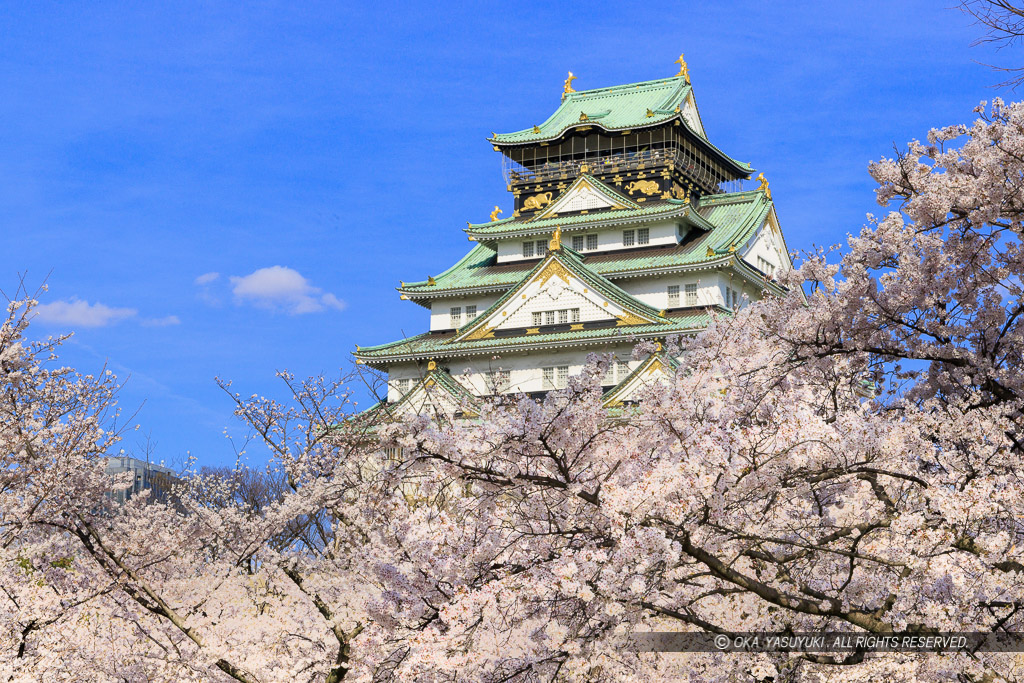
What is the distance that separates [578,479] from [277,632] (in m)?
11.0

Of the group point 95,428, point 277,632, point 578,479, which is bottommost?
point 277,632

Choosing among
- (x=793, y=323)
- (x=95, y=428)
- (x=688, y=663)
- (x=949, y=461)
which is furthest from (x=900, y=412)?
(x=95, y=428)

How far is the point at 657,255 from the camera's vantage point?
4834 centimetres

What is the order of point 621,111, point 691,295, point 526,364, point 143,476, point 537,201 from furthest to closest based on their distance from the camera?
1. point 143,476
2. point 621,111
3. point 537,201
4. point 691,295
5. point 526,364

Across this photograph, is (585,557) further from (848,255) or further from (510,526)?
(848,255)

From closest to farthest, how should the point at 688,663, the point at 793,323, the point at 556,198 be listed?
the point at 688,663
the point at 793,323
the point at 556,198

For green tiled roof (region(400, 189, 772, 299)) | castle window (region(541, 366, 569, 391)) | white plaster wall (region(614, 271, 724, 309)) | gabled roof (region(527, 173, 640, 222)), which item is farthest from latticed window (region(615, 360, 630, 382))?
gabled roof (region(527, 173, 640, 222))

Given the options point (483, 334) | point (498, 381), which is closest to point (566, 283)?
point (483, 334)

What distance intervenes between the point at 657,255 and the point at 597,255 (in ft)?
10.3

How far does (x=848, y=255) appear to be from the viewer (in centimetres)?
1252

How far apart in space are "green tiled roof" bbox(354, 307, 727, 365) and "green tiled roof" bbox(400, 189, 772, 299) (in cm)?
228

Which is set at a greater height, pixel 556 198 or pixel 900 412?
pixel 556 198

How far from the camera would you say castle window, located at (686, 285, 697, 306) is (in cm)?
4628

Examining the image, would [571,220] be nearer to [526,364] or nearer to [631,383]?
[526,364]
